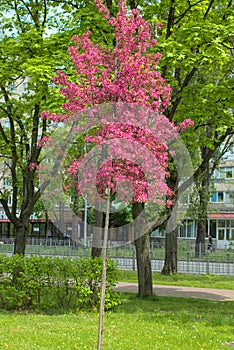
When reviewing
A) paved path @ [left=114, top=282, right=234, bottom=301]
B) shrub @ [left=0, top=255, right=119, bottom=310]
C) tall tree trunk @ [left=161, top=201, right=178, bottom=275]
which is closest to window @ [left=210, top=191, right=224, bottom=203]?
tall tree trunk @ [left=161, top=201, right=178, bottom=275]

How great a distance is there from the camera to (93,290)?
12039 millimetres

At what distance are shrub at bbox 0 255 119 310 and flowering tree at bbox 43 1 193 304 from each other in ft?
18.1

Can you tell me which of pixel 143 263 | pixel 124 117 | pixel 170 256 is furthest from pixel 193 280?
pixel 124 117

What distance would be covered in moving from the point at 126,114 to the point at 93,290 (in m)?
6.42

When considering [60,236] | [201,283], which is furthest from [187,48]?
[60,236]

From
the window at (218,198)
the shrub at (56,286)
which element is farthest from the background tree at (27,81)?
the window at (218,198)

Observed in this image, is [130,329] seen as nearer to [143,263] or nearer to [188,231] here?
[143,263]

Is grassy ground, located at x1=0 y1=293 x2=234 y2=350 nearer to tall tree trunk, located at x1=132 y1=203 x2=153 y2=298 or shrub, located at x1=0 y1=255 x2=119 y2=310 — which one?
shrub, located at x1=0 y1=255 x2=119 y2=310

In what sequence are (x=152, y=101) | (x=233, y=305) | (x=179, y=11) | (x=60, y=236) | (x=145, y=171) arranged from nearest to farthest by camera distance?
(x=145, y=171) < (x=152, y=101) < (x=233, y=305) < (x=179, y=11) < (x=60, y=236)

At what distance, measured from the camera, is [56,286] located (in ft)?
39.5

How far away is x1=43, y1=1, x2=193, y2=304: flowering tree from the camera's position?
6434 millimetres

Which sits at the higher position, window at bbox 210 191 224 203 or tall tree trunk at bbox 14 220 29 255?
window at bbox 210 191 224 203

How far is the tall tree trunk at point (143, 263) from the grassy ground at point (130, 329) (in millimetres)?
1624

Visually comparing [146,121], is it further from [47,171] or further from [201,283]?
[201,283]
